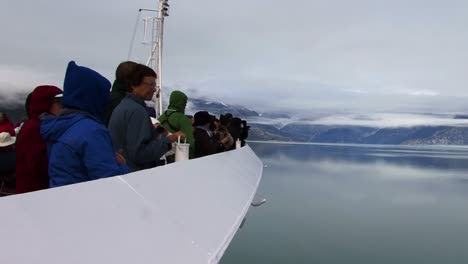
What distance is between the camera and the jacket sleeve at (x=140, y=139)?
11.4 ft

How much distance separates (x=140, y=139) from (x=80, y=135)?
1269mm

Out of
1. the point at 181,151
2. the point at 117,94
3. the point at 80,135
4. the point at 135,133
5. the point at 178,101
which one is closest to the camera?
the point at 80,135

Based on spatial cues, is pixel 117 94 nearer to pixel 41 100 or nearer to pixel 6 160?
pixel 41 100

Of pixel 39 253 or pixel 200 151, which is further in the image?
pixel 200 151

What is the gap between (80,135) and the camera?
7.25ft

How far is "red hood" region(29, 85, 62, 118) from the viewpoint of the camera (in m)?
2.69

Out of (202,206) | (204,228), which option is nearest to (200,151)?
(202,206)

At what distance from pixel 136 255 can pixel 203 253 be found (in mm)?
804

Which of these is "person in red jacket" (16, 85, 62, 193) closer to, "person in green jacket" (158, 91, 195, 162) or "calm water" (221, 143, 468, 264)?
"person in green jacket" (158, 91, 195, 162)

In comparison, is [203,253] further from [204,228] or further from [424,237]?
[424,237]

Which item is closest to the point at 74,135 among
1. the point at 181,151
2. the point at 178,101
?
the point at 181,151

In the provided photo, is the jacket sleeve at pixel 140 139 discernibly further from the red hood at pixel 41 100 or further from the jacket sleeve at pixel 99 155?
the jacket sleeve at pixel 99 155

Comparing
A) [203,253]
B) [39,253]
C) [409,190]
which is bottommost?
[409,190]

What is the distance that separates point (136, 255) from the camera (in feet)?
6.24
